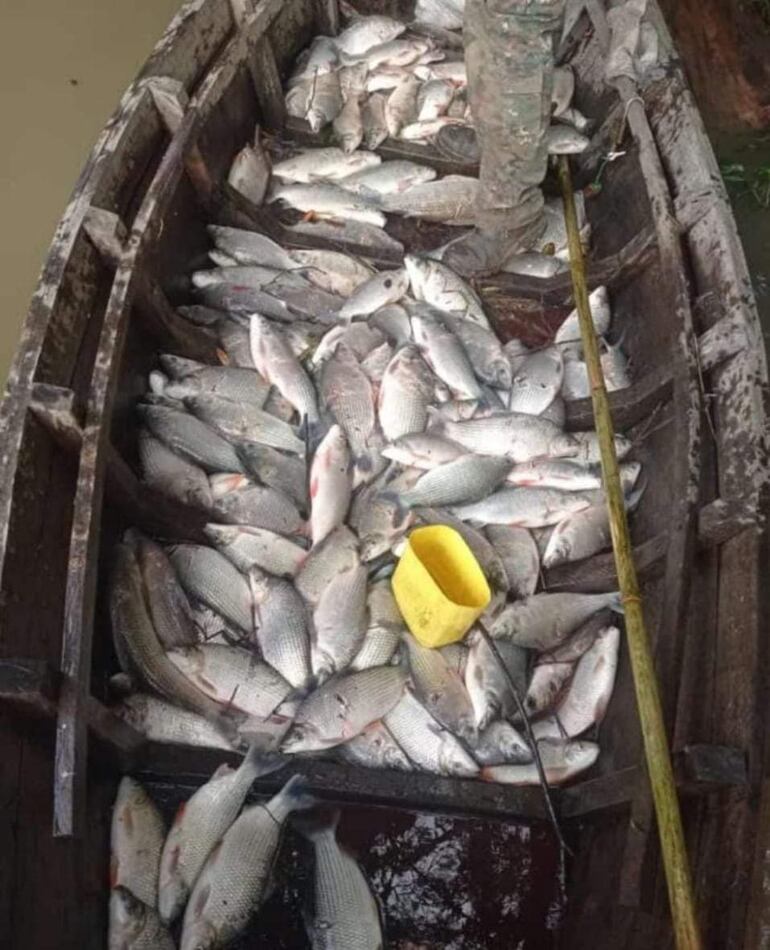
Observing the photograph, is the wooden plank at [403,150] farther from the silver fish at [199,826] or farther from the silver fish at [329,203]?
the silver fish at [199,826]

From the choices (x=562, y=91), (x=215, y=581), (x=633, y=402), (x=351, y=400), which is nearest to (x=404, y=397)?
(x=351, y=400)

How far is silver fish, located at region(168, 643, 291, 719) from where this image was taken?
8.30ft

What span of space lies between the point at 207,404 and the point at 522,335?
1423mm

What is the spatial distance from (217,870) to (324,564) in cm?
95

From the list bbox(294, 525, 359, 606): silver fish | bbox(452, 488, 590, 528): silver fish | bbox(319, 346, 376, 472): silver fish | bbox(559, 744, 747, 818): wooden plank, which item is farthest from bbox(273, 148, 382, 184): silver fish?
bbox(559, 744, 747, 818): wooden plank

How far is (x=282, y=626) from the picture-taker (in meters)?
2.64

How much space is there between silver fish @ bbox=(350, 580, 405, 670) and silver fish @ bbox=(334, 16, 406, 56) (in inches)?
121

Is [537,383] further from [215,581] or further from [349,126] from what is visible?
[349,126]

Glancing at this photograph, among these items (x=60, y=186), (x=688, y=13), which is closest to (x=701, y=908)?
(x=60, y=186)

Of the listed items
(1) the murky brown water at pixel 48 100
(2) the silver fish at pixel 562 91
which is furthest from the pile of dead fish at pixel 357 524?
(1) the murky brown water at pixel 48 100

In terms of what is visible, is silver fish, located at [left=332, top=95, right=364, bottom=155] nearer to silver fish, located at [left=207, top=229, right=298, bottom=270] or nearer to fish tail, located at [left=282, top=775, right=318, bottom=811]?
silver fish, located at [left=207, top=229, right=298, bottom=270]

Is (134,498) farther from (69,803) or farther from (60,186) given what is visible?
(60,186)

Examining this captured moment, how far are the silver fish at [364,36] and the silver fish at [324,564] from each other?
115 inches

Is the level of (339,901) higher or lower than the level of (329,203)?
lower
